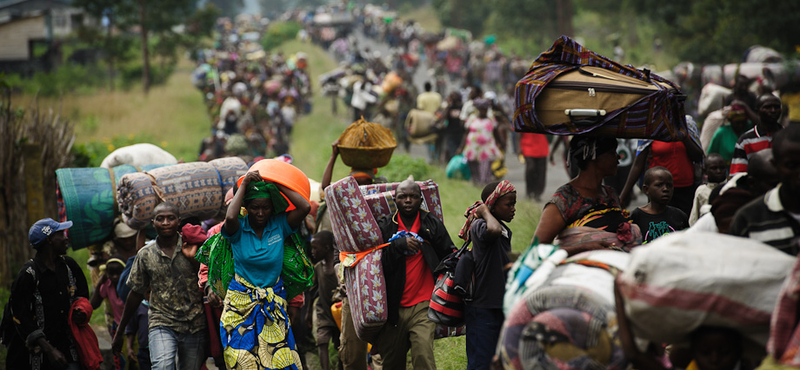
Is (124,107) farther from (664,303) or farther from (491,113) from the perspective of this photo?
(664,303)

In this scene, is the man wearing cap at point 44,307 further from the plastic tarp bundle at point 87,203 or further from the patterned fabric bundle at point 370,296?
the patterned fabric bundle at point 370,296

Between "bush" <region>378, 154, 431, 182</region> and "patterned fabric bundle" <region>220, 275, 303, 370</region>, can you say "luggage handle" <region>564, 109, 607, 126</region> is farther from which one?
"bush" <region>378, 154, 431, 182</region>

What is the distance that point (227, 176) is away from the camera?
684 cm

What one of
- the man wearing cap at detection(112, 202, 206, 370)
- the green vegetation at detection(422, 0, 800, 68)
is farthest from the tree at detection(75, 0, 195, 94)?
the man wearing cap at detection(112, 202, 206, 370)

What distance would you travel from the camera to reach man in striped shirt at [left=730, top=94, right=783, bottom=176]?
18.0 feet

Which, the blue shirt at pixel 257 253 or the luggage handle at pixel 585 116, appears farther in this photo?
the blue shirt at pixel 257 253

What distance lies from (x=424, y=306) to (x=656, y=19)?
29.9 metres

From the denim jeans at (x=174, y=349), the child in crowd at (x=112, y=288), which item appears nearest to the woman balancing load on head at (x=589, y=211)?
the denim jeans at (x=174, y=349)

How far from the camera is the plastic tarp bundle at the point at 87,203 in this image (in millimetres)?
6789

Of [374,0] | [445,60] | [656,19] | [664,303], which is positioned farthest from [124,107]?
[374,0]

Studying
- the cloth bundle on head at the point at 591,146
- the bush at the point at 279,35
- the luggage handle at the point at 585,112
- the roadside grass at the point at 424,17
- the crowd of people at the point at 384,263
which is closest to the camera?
the crowd of people at the point at 384,263

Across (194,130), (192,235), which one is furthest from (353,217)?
(194,130)

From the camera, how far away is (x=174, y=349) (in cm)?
567

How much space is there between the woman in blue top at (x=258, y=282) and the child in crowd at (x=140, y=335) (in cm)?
137
